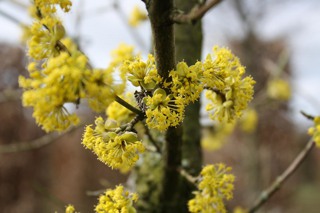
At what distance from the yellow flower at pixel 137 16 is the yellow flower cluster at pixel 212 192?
1.79 m

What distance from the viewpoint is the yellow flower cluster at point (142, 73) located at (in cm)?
90

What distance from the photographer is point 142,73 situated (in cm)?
93

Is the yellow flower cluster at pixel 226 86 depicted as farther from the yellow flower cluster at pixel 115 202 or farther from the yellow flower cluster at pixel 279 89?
the yellow flower cluster at pixel 279 89

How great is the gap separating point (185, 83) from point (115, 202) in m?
0.42

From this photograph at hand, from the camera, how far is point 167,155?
127 cm

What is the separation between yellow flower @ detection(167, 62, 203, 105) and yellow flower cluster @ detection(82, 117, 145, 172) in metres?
0.16

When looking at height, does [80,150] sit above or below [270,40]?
below

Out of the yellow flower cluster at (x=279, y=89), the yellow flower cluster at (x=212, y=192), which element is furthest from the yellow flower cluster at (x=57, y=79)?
the yellow flower cluster at (x=279, y=89)

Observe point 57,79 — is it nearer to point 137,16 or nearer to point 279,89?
point 137,16

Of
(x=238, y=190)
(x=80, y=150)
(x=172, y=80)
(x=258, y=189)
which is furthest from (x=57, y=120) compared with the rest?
(x=80, y=150)

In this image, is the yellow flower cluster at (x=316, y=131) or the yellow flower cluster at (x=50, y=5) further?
the yellow flower cluster at (x=316, y=131)

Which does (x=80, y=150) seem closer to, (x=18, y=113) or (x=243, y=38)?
(x=18, y=113)

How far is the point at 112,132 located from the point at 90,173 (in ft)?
42.4

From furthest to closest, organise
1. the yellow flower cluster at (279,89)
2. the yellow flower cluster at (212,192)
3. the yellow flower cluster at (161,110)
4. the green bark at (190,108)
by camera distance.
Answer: the yellow flower cluster at (279,89) < the green bark at (190,108) < the yellow flower cluster at (212,192) < the yellow flower cluster at (161,110)
